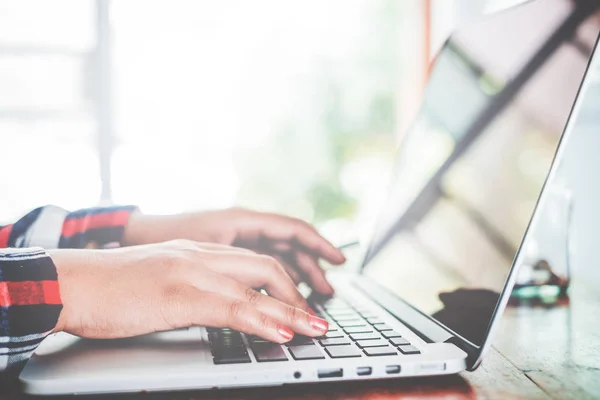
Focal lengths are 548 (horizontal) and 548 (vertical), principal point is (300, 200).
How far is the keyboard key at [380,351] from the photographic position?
0.42 m

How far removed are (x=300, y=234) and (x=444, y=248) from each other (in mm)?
209

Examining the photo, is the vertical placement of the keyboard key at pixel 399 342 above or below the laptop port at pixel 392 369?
below

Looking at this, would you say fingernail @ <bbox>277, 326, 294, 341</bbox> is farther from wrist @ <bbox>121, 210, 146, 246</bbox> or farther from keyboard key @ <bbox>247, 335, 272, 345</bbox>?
wrist @ <bbox>121, 210, 146, 246</bbox>

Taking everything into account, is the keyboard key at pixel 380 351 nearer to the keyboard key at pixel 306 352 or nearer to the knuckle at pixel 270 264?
the keyboard key at pixel 306 352

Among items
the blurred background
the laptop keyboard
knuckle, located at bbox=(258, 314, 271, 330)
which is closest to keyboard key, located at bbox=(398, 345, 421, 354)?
the laptop keyboard

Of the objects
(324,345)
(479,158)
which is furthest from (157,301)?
(479,158)

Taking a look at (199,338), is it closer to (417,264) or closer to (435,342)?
(435,342)

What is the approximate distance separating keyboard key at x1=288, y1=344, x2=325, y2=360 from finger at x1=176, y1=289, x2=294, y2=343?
2 cm

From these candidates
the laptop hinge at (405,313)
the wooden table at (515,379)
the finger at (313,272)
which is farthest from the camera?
the finger at (313,272)

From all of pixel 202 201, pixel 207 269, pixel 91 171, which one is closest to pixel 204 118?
pixel 202 201

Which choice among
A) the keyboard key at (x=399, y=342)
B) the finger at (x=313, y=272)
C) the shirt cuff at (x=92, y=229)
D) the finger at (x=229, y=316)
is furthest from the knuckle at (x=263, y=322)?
the shirt cuff at (x=92, y=229)

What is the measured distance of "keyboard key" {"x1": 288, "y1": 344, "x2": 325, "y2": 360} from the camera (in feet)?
1.34

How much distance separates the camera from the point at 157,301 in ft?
1.52

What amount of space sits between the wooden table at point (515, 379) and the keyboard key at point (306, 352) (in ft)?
0.07
